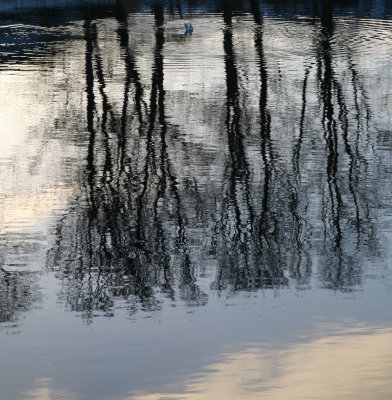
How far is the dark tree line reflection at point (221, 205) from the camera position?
12.1 meters

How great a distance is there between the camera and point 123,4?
46375 millimetres

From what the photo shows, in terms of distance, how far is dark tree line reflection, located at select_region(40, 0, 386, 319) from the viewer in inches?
477

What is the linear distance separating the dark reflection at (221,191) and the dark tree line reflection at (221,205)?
0.02 metres

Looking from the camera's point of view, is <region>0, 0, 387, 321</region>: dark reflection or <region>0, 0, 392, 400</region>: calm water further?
<region>0, 0, 387, 321</region>: dark reflection

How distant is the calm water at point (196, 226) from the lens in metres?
9.73

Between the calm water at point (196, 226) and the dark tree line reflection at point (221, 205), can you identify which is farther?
the dark tree line reflection at point (221, 205)

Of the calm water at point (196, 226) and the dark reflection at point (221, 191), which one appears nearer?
the calm water at point (196, 226)

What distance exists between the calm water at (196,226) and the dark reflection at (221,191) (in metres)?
0.04

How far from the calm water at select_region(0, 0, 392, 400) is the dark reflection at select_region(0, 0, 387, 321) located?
0.04 meters

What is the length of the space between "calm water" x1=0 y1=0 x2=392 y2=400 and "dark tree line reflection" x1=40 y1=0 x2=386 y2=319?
4cm

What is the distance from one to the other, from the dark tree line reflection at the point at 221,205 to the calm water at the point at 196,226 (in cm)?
4

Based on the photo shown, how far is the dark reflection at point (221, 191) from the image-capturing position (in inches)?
480

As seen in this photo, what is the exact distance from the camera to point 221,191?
52.3 feet

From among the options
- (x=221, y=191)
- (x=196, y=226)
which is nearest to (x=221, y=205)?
(x=221, y=191)
